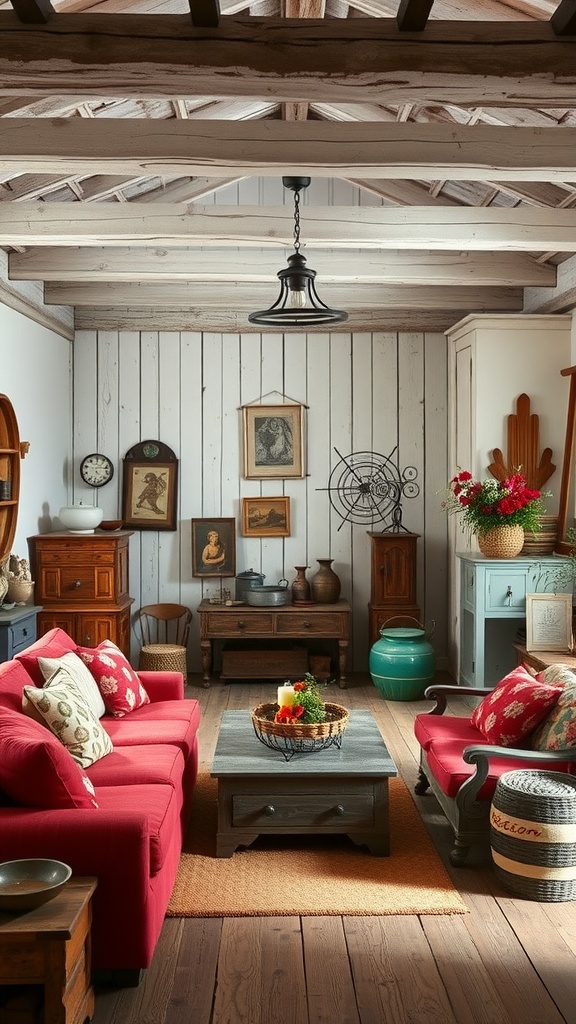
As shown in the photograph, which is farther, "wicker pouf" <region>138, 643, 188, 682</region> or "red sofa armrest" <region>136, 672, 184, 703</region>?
"wicker pouf" <region>138, 643, 188, 682</region>

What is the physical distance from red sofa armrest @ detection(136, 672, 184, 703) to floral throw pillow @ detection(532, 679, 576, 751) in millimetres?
1979

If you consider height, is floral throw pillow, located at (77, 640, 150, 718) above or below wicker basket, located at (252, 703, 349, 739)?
above

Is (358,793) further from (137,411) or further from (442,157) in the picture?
(137,411)

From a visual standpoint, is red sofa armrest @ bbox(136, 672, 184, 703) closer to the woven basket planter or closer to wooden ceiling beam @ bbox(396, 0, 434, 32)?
the woven basket planter

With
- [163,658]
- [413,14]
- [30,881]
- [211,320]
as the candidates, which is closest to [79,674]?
[30,881]

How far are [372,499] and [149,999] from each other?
555 centimetres

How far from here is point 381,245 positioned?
5.79 m

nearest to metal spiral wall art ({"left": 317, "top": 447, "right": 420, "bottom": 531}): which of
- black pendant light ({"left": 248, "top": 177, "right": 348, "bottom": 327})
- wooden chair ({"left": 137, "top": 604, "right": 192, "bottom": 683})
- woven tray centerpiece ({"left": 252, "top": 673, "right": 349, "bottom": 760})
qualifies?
wooden chair ({"left": 137, "top": 604, "right": 192, "bottom": 683})

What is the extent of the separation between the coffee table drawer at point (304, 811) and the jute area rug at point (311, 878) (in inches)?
5.8

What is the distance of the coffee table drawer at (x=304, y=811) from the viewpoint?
4.29 m

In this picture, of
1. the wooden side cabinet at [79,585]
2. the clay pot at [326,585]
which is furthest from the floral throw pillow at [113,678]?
the clay pot at [326,585]

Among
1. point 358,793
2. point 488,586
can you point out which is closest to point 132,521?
point 488,586

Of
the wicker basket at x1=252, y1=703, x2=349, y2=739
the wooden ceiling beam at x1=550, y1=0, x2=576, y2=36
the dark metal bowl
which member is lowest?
the dark metal bowl

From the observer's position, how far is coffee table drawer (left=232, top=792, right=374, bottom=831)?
14.1 ft
